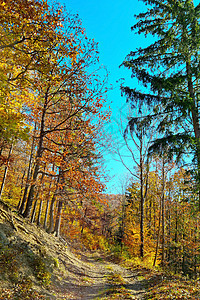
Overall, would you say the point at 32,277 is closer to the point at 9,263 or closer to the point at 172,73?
the point at 9,263

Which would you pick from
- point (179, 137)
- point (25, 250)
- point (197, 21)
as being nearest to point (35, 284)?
point (25, 250)

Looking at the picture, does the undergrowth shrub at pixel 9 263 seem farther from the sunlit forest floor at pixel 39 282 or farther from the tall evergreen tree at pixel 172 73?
the tall evergreen tree at pixel 172 73

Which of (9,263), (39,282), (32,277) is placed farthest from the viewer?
(39,282)

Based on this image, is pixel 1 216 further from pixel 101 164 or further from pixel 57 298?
pixel 101 164

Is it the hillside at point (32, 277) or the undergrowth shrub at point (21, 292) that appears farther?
the hillside at point (32, 277)

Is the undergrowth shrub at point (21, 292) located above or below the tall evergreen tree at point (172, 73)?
below

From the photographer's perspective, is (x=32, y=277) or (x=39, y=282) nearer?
(x=32, y=277)

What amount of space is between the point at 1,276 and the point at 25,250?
2.29 m

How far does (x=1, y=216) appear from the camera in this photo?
8.27 meters

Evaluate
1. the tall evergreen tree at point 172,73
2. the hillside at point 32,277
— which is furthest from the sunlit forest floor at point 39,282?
the tall evergreen tree at point 172,73

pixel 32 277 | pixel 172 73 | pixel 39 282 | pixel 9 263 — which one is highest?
pixel 172 73

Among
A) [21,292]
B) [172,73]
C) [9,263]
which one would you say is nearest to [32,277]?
[9,263]

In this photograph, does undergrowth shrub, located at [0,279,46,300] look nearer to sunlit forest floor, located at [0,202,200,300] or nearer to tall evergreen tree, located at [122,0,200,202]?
sunlit forest floor, located at [0,202,200,300]

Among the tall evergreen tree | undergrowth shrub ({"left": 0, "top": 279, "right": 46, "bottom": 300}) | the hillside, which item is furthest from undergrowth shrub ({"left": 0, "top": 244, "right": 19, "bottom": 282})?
the tall evergreen tree
